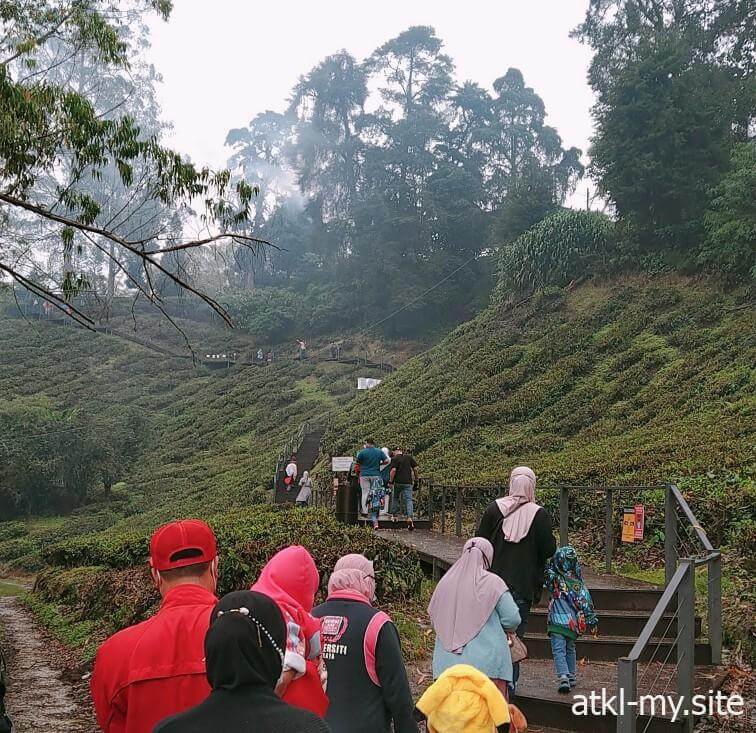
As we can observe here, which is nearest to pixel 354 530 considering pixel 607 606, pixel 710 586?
pixel 607 606

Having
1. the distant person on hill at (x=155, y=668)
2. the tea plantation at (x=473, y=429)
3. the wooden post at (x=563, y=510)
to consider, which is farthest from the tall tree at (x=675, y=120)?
the distant person on hill at (x=155, y=668)

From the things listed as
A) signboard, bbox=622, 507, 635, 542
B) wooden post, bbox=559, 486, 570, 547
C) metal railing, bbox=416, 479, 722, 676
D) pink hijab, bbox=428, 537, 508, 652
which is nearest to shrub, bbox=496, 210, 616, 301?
metal railing, bbox=416, 479, 722, 676

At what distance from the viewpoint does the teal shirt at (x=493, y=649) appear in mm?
4633

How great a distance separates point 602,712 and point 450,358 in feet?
95.9

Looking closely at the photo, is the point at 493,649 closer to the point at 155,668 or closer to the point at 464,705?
the point at 464,705

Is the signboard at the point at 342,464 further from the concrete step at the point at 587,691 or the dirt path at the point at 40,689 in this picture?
the concrete step at the point at 587,691

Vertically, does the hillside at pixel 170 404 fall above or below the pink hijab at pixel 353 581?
above

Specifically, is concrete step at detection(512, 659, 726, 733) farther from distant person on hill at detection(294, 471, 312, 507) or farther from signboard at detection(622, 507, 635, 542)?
distant person on hill at detection(294, 471, 312, 507)

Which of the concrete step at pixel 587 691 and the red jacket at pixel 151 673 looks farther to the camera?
the concrete step at pixel 587 691

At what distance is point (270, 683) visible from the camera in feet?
7.63

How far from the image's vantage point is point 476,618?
15.3 ft

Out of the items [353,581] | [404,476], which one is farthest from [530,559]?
[404,476]

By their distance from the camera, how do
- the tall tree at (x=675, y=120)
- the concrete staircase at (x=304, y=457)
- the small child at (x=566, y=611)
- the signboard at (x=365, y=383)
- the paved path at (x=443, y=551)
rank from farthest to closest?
the signboard at (x=365, y=383) < the tall tree at (x=675, y=120) < the concrete staircase at (x=304, y=457) < the paved path at (x=443, y=551) < the small child at (x=566, y=611)

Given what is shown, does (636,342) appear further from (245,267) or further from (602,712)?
(245,267)
